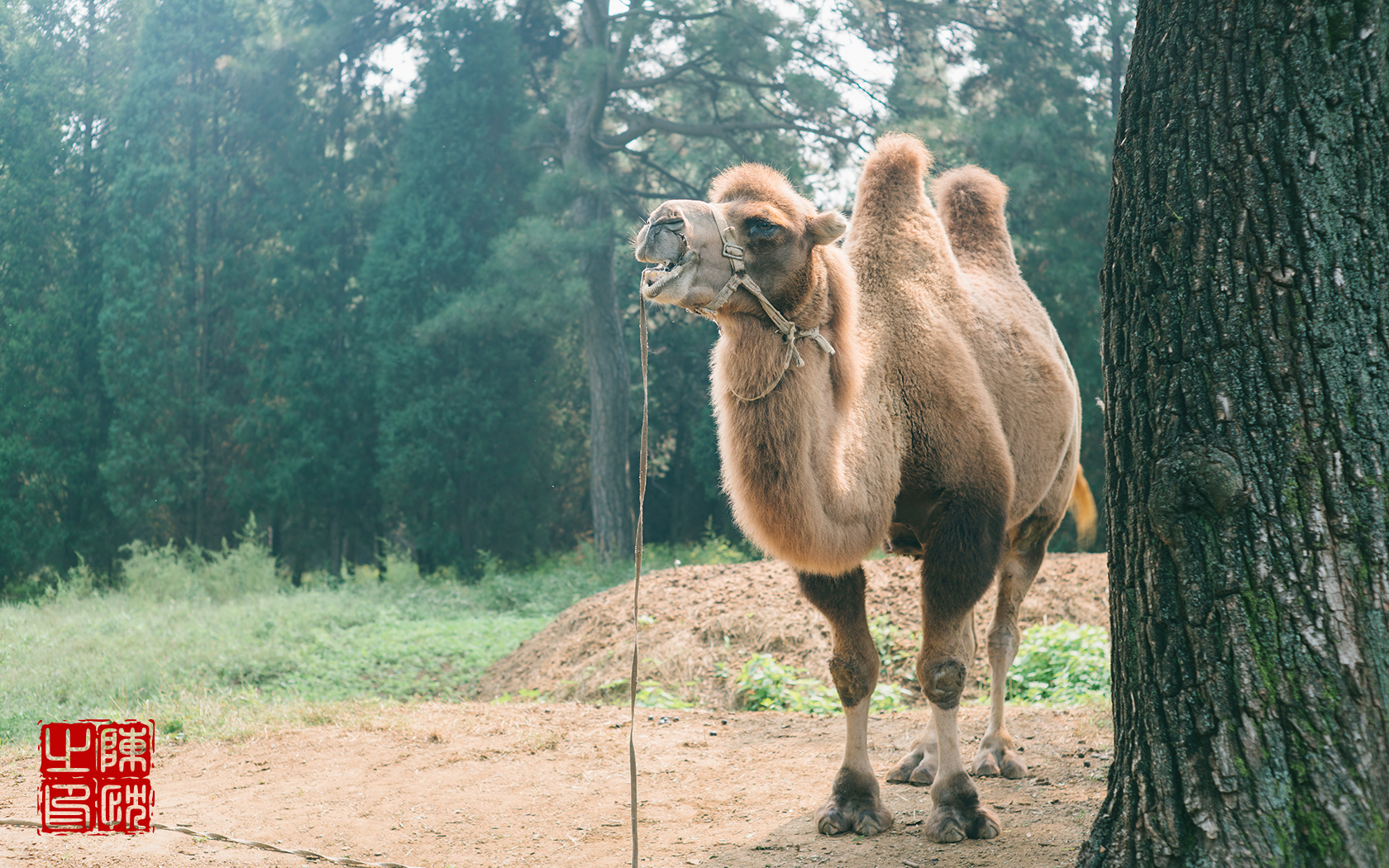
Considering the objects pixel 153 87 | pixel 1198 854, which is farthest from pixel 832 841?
pixel 153 87

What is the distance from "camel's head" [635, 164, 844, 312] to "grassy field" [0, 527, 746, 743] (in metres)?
4.07

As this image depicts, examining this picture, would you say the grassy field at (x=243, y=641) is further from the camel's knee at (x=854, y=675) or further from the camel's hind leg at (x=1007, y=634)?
the camel's hind leg at (x=1007, y=634)

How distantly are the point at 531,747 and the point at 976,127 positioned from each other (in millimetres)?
A: 11437

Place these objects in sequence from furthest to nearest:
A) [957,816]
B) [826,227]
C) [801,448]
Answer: [957,816] < [826,227] < [801,448]

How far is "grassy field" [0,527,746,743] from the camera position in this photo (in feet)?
21.8

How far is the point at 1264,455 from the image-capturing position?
7.65 feet

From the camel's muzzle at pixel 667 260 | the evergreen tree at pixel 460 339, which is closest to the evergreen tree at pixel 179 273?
the evergreen tree at pixel 460 339

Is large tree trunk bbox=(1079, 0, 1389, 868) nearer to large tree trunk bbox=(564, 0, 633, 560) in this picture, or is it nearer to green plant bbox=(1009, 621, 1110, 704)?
green plant bbox=(1009, 621, 1110, 704)

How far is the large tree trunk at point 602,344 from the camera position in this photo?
51.9 ft

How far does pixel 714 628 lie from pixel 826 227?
489cm

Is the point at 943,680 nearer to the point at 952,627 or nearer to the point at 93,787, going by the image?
the point at 952,627

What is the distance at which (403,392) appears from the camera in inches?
642

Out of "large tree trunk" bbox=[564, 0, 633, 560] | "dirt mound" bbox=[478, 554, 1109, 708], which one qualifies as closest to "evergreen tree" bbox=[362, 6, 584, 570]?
"large tree trunk" bbox=[564, 0, 633, 560]

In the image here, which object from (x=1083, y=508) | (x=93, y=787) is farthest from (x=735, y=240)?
(x=1083, y=508)
